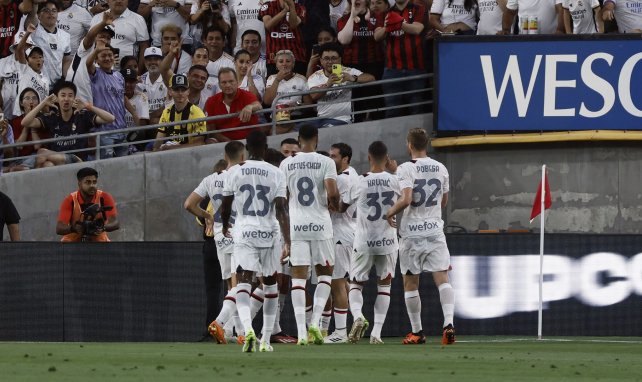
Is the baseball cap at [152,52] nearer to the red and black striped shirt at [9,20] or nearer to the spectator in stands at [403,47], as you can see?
the red and black striped shirt at [9,20]

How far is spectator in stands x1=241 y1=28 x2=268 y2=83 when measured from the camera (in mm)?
24672

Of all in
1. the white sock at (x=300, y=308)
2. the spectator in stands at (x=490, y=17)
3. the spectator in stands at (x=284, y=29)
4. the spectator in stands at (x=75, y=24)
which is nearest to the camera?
the white sock at (x=300, y=308)

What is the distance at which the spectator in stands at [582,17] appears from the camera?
2275 cm

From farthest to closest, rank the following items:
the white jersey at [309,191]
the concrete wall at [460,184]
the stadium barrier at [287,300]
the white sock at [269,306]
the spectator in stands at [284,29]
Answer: the spectator in stands at [284,29]
the concrete wall at [460,184]
the stadium barrier at [287,300]
the white jersey at [309,191]
the white sock at [269,306]

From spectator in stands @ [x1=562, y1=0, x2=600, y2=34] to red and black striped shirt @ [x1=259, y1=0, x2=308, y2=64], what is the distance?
448 centimetres

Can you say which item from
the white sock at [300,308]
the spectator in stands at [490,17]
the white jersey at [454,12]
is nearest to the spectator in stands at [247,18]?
the white jersey at [454,12]

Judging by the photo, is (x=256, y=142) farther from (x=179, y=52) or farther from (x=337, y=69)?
(x=179, y=52)

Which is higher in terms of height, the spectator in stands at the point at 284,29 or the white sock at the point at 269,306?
the spectator in stands at the point at 284,29

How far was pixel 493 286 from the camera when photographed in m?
20.3

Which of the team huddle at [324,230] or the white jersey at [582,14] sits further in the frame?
the white jersey at [582,14]

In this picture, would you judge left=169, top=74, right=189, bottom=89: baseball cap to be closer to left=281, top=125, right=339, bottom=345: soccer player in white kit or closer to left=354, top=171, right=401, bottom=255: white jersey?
left=354, top=171, right=401, bottom=255: white jersey

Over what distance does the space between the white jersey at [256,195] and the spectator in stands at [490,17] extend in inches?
360

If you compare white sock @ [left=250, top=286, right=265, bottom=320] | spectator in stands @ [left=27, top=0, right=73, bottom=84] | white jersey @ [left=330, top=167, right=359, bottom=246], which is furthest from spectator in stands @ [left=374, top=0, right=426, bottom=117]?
white sock @ [left=250, top=286, right=265, bottom=320]

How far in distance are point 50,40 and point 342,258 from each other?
9235 mm
